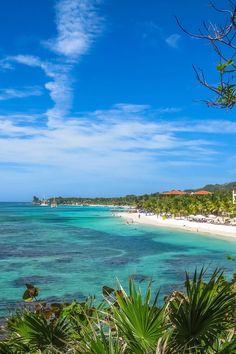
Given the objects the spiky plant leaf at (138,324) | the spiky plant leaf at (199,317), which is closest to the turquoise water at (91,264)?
the spiky plant leaf at (199,317)

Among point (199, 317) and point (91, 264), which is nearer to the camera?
point (199, 317)

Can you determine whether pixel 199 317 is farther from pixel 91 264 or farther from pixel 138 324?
pixel 91 264

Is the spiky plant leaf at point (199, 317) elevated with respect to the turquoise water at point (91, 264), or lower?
elevated

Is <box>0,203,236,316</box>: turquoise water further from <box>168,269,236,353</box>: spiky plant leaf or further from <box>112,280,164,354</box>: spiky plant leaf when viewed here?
<box>112,280,164,354</box>: spiky plant leaf

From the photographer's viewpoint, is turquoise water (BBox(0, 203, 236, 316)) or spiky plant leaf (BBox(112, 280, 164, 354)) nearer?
spiky plant leaf (BBox(112, 280, 164, 354))

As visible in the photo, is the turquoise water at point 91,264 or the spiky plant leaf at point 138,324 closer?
the spiky plant leaf at point 138,324

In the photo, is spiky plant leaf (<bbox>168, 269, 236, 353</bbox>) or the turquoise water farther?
the turquoise water

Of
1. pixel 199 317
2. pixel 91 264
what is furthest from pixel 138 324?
pixel 91 264

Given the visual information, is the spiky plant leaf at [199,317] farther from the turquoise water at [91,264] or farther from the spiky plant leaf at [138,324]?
the turquoise water at [91,264]

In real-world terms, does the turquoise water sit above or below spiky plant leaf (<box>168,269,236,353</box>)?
below

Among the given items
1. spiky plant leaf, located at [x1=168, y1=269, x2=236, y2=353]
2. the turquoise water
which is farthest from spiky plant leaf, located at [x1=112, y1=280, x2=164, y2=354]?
the turquoise water

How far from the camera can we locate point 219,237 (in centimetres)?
5762

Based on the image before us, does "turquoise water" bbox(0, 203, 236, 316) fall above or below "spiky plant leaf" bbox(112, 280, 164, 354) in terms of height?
below

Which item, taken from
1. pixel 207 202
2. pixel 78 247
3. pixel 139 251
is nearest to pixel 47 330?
pixel 139 251
